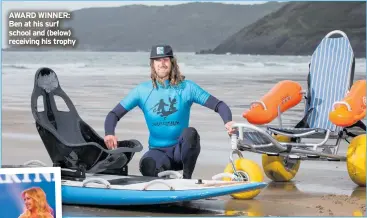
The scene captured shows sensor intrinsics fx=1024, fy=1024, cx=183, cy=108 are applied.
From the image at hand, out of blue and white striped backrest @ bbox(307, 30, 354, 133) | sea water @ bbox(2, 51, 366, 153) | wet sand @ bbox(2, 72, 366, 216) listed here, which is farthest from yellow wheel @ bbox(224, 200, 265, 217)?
Result: sea water @ bbox(2, 51, 366, 153)

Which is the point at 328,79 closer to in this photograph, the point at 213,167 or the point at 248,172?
the point at 213,167

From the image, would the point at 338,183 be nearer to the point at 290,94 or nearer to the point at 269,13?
the point at 290,94

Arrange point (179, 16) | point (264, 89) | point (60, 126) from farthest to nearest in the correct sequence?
point (179, 16) → point (264, 89) → point (60, 126)

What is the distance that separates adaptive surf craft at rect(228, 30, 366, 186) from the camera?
27.7 feet

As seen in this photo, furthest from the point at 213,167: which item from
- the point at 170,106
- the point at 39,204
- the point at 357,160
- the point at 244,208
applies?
the point at 39,204

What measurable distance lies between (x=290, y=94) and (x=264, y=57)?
21.7m

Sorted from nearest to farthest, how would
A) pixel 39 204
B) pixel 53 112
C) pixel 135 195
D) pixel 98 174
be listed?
pixel 39 204 → pixel 135 195 → pixel 98 174 → pixel 53 112

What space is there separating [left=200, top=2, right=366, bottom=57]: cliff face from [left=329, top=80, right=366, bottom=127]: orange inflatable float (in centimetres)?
2256

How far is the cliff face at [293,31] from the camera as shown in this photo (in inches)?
1241

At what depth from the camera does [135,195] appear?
7246 millimetres

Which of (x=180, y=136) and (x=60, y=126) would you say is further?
(x=60, y=126)

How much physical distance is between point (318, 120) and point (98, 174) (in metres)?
2.28

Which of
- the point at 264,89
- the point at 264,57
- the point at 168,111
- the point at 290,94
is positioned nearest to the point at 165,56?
the point at 168,111

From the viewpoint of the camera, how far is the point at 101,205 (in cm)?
759
